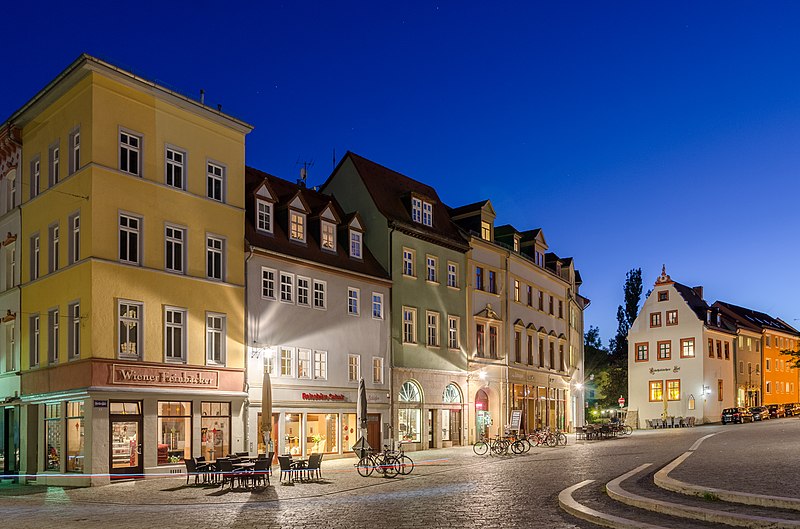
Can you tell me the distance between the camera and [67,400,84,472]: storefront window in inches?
1111

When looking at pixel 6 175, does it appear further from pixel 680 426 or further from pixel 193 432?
pixel 680 426

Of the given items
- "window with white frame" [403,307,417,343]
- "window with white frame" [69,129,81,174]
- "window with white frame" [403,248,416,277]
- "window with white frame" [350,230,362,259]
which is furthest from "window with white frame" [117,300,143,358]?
"window with white frame" [403,248,416,277]

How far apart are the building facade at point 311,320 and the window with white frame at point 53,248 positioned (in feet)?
23.2

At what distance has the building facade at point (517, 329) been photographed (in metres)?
48.6

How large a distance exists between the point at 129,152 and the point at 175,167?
6.78 ft

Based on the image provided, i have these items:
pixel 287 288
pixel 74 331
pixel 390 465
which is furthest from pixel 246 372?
pixel 390 465

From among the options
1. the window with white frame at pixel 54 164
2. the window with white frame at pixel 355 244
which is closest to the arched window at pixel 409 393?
the window with white frame at pixel 355 244

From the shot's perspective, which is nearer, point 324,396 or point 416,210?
point 324,396

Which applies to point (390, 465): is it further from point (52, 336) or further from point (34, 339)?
point (34, 339)

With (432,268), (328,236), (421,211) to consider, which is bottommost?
(432,268)

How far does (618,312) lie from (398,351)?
62.4 meters

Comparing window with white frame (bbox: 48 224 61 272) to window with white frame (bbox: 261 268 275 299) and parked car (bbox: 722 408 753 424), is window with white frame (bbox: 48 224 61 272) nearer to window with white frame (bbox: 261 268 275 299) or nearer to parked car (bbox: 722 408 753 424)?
window with white frame (bbox: 261 268 275 299)

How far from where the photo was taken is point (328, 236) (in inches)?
1543

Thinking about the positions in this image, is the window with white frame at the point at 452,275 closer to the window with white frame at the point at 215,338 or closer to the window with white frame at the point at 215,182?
the window with white frame at the point at 215,182
